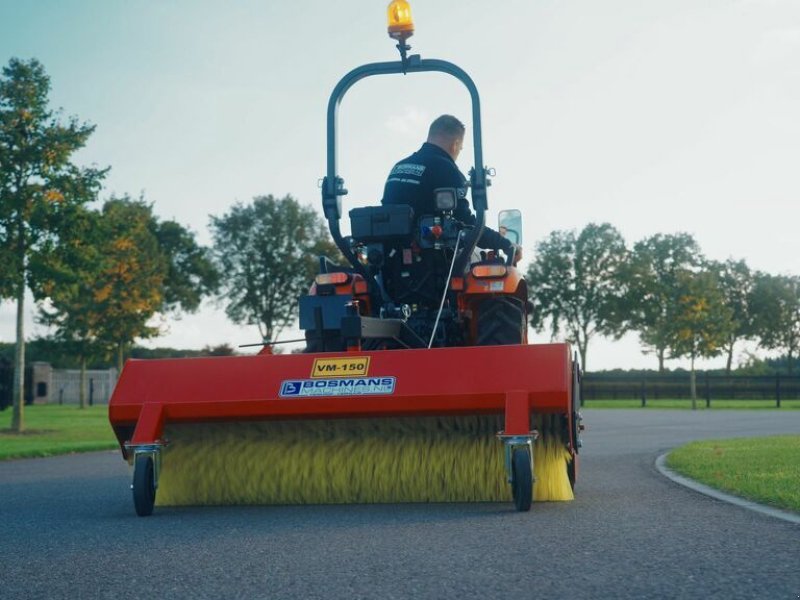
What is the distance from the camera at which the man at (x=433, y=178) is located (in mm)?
6668

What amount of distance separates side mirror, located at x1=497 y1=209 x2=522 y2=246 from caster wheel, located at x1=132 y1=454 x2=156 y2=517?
9.09 feet

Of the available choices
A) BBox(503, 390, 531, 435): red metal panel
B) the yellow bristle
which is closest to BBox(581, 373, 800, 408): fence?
the yellow bristle

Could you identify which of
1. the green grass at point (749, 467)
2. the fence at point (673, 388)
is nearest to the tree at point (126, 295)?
the fence at point (673, 388)

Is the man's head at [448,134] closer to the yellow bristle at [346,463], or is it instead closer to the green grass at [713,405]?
the yellow bristle at [346,463]

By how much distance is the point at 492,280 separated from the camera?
6.41 m

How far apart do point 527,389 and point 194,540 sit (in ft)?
6.11

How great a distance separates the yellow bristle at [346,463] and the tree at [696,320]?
33.4 meters

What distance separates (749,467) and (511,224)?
326 centimetres

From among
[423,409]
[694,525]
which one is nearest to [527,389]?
[423,409]

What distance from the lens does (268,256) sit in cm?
6172

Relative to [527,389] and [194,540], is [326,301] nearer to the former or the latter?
[527,389]

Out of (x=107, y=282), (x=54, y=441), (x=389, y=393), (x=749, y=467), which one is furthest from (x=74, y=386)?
(x=389, y=393)

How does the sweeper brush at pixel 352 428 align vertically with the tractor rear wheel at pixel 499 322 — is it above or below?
below

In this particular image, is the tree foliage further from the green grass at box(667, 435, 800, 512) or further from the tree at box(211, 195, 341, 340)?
the tree at box(211, 195, 341, 340)
